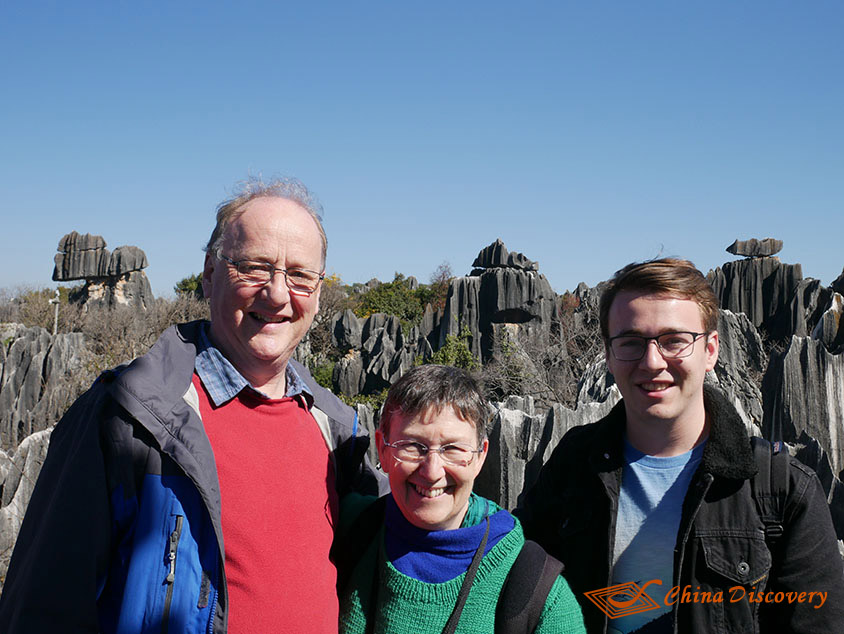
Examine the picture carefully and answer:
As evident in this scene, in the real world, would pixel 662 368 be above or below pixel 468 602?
above

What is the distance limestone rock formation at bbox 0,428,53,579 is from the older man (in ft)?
13.5

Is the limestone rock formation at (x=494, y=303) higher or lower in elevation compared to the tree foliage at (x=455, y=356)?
higher

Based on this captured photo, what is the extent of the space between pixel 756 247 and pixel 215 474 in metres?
31.8

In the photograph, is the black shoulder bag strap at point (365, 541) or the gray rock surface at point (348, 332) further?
the gray rock surface at point (348, 332)

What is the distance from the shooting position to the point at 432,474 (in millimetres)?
1918

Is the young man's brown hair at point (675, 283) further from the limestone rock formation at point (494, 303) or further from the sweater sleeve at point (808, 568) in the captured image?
the limestone rock formation at point (494, 303)

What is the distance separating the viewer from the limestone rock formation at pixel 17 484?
5363 mm

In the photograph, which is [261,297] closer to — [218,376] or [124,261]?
[218,376]

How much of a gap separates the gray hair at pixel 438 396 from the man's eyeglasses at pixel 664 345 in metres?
0.52

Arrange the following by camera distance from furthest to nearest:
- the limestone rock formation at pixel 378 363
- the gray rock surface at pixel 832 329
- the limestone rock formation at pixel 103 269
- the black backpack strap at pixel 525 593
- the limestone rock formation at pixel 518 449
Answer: the limestone rock formation at pixel 103 269
the limestone rock formation at pixel 378 363
the gray rock surface at pixel 832 329
the limestone rock formation at pixel 518 449
the black backpack strap at pixel 525 593

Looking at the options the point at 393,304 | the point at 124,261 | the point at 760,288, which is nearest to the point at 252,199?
the point at 760,288

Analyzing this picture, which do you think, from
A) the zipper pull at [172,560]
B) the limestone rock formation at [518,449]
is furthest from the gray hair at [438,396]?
the limestone rock formation at [518,449]

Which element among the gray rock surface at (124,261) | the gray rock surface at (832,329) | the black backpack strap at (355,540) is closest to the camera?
the black backpack strap at (355,540)

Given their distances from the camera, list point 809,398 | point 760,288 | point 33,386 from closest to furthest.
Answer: point 809,398 → point 33,386 → point 760,288
